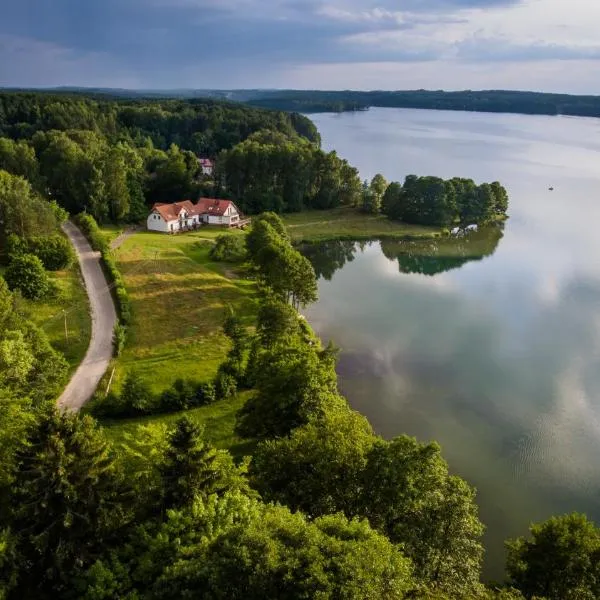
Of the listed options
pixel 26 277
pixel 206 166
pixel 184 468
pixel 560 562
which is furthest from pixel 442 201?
pixel 184 468

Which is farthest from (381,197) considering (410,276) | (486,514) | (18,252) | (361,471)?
(361,471)

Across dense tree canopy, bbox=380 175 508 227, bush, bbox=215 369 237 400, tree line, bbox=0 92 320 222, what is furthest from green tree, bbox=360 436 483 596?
dense tree canopy, bbox=380 175 508 227

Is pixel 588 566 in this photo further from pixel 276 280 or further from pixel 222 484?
pixel 276 280

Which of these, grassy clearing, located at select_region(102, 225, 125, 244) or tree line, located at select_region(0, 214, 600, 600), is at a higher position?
tree line, located at select_region(0, 214, 600, 600)

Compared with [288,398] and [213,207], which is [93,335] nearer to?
[288,398]

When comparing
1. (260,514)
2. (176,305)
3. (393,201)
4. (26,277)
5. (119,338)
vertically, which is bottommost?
(176,305)

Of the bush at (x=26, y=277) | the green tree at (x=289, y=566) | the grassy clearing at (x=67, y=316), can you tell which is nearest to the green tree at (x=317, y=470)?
the green tree at (x=289, y=566)

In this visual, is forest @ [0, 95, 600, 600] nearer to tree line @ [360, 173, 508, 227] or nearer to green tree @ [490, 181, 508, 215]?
tree line @ [360, 173, 508, 227]
